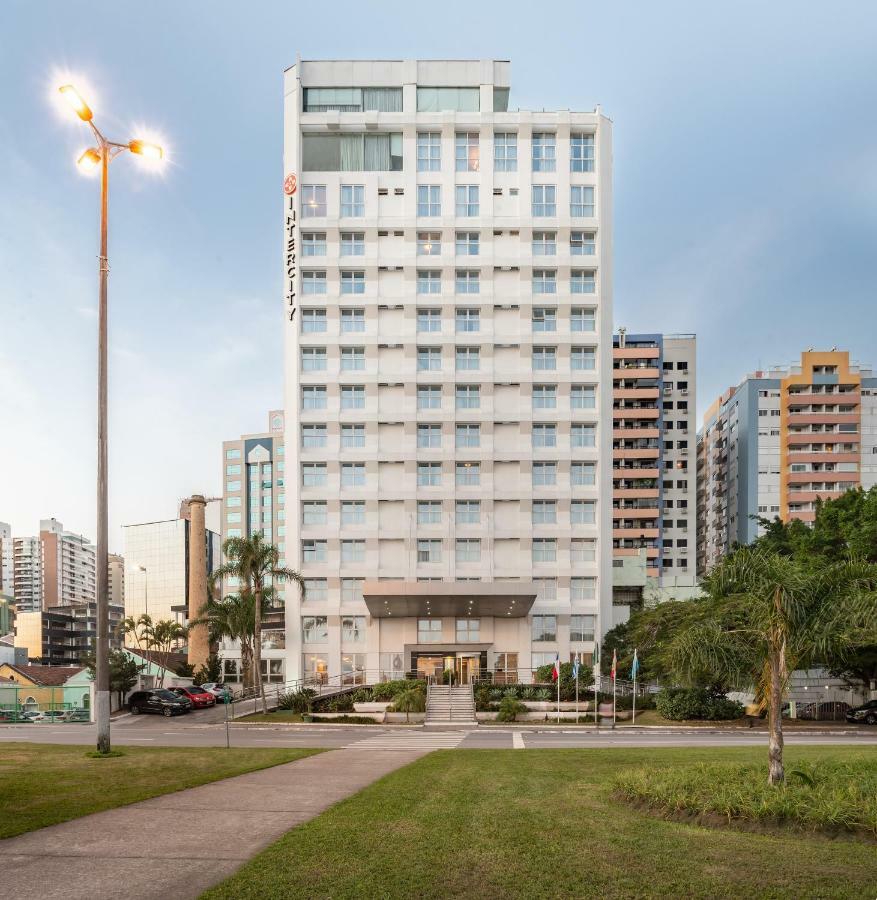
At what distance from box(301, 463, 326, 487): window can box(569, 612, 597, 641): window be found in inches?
927

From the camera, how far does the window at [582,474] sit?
62.8 metres

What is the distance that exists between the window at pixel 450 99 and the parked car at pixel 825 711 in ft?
176

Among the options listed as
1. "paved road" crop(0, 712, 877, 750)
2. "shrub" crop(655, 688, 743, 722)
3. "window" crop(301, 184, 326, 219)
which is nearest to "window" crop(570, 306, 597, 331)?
"window" crop(301, 184, 326, 219)

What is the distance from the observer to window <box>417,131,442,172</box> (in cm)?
6556

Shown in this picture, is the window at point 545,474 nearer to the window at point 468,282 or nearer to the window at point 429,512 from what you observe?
the window at point 429,512

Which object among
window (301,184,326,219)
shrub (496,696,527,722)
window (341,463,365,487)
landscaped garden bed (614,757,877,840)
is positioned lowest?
shrub (496,696,527,722)

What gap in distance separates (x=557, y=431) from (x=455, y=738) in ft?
112

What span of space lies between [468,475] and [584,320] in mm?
16514

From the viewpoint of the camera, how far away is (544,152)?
6550 cm

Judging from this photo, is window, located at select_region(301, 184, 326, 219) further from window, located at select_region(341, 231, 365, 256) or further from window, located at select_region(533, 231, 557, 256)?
window, located at select_region(533, 231, 557, 256)

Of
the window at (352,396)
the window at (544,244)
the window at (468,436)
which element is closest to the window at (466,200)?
the window at (544,244)

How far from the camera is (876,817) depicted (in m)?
10.8

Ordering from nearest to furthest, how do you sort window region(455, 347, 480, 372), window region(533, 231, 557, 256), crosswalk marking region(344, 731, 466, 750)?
crosswalk marking region(344, 731, 466, 750), window region(455, 347, 480, 372), window region(533, 231, 557, 256)

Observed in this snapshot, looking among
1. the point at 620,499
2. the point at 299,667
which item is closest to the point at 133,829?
the point at 299,667
